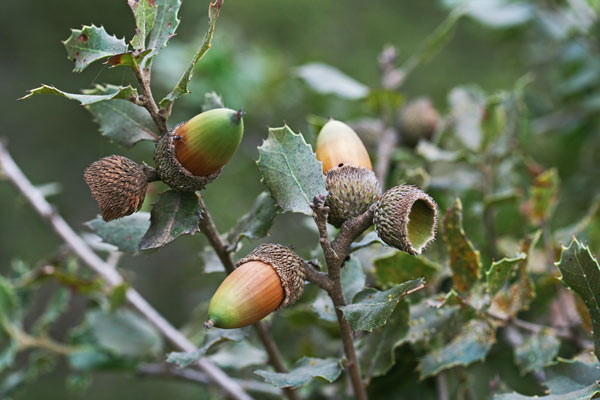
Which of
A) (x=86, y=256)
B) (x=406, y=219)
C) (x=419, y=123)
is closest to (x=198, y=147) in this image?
Answer: (x=406, y=219)

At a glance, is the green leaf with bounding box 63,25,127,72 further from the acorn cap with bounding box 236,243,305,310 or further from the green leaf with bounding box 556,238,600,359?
the green leaf with bounding box 556,238,600,359

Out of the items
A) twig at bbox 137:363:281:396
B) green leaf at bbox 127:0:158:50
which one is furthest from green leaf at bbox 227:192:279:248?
twig at bbox 137:363:281:396

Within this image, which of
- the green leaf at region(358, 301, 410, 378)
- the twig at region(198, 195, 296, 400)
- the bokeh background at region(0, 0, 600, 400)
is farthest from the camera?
the bokeh background at region(0, 0, 600, 400)

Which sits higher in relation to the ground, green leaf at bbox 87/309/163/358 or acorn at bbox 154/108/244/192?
acorn at bbox 154/108/244/192

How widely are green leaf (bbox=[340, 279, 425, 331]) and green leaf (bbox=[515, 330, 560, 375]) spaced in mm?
323

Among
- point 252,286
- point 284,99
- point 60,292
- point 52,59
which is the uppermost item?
point 52,59

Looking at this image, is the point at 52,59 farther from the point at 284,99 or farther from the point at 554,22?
the point at 554,22

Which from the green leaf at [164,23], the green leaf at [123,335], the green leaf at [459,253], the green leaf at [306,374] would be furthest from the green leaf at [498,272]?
the green leaf at [123,335]

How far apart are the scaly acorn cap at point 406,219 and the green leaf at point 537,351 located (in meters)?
0.35

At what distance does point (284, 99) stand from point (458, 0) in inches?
24.4

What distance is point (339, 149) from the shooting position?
→ 696mm

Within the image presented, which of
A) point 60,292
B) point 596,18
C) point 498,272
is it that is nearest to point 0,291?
point 60,292

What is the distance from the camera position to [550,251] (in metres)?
1.01

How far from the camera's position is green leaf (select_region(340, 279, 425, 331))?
583 millimetres
